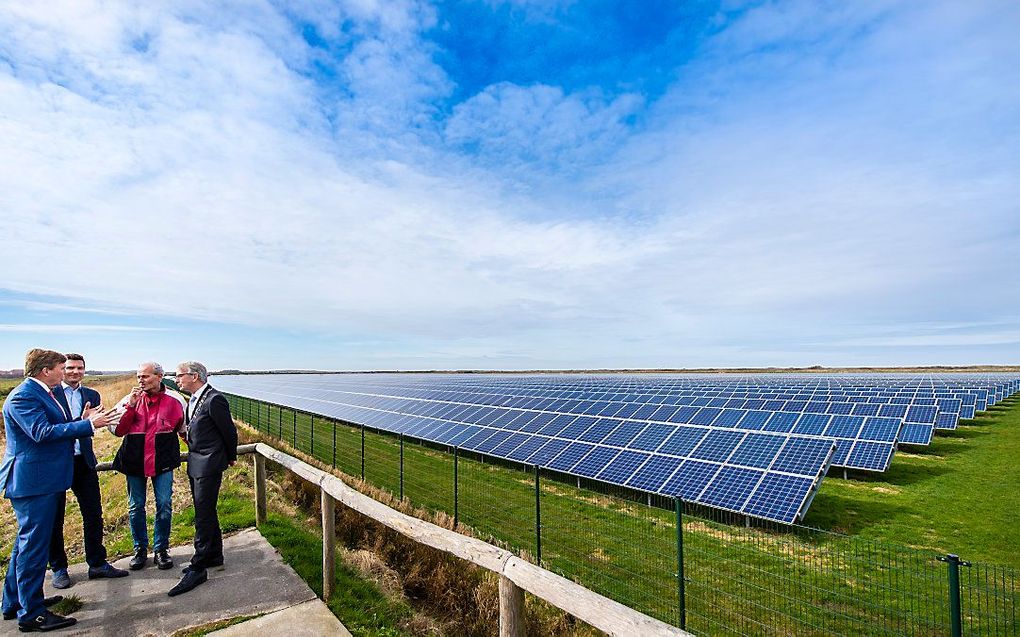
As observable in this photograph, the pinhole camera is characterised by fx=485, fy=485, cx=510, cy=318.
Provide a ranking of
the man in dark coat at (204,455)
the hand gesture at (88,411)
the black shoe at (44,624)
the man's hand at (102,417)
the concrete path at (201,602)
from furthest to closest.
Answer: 1. the man in dark coat at (204,455)
2. the hand gesture at (88,411)
3. the man's hand at (102,417)
4. the concrete path at (201,602)
5. the black shoe at (44,624)

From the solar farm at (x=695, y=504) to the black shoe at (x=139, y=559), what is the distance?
14.0ft

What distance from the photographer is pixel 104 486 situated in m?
10.3

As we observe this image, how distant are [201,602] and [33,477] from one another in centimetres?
188

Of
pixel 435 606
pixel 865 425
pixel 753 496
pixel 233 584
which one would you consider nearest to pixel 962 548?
pixel 753 496

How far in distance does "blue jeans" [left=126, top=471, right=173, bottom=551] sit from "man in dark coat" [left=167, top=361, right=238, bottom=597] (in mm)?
590

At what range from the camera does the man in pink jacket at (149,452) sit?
540cm

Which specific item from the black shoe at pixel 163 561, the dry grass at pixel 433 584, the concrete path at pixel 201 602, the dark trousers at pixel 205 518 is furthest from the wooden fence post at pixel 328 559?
the black shoe at pixel 163 561

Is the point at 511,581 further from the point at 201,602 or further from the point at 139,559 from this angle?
the point at 139,559

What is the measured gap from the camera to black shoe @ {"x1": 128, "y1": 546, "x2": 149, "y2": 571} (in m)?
5.47

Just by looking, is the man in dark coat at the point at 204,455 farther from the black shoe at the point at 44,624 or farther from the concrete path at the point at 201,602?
the black shoe at the point at 44,624

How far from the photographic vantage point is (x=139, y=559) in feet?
18.0

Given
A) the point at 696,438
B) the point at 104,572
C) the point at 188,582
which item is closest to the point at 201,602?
the point at 188,582

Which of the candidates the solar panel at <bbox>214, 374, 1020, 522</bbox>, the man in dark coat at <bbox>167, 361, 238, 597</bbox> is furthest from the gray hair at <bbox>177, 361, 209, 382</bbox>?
the solar panel at <bbox>214, 374, 1020, 522</bbox>

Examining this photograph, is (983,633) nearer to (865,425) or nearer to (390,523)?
(390,523)
